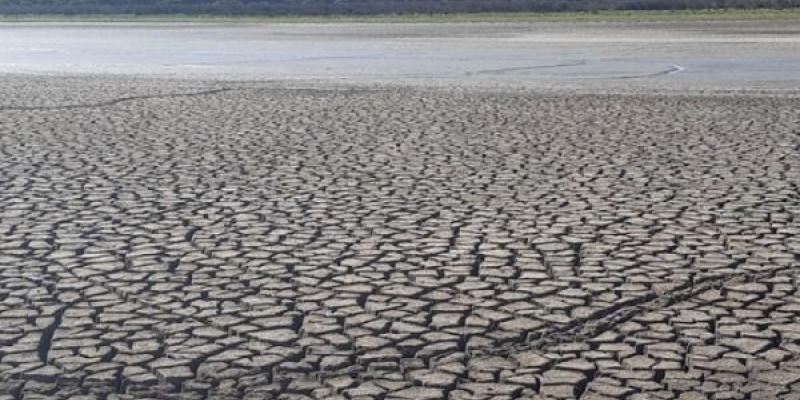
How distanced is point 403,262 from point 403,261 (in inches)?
0.9

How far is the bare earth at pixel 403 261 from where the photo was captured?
4.84 m

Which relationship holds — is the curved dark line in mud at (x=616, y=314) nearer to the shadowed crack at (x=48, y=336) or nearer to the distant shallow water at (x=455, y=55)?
the shadowed crack at (x=48, y=336)

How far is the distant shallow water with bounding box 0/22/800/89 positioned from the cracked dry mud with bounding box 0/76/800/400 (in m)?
6.76

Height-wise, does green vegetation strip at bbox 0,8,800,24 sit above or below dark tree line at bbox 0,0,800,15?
above

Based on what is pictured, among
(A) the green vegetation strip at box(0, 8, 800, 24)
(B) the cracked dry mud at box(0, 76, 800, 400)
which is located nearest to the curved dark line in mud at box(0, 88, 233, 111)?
(B) the cracked dry mud at box(0, 76, 800, 400)

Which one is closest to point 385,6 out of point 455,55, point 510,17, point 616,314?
point 510,17

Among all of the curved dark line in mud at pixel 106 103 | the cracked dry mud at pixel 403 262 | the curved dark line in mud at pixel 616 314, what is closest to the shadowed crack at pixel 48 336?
the cracked dry mud at pixel 403 262

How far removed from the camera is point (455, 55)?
24.4m

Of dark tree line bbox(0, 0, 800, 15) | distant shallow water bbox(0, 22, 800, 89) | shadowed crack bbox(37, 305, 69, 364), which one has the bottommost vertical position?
dark tree line bbox(0, 0, 800, 15)

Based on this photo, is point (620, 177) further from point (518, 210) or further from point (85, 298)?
point (85, 298)

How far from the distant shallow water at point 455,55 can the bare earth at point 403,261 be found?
651cm

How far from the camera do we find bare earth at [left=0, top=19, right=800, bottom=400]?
191 inches

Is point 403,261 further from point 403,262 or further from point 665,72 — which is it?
point 665,72

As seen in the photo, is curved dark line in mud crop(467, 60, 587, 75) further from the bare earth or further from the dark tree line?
the dark tree line
